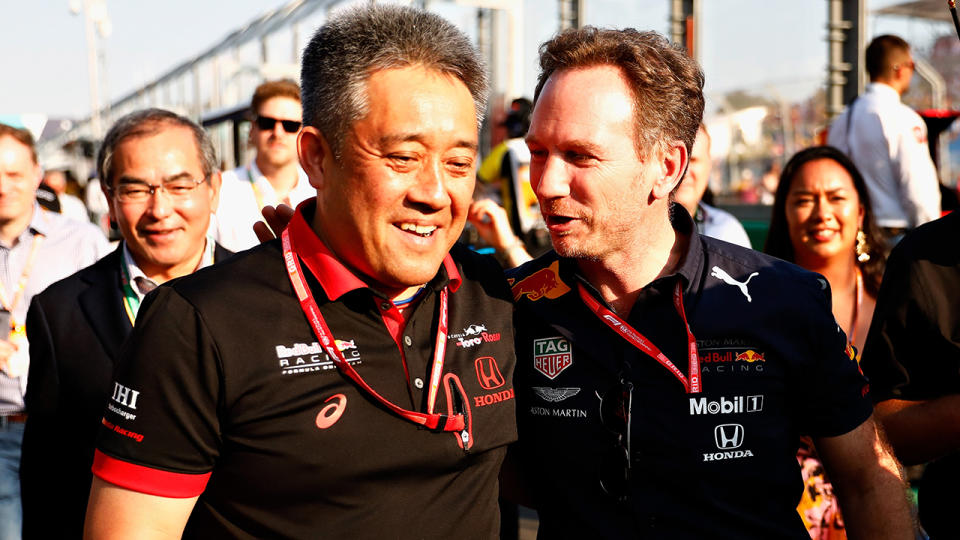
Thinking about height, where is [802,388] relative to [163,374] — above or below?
below

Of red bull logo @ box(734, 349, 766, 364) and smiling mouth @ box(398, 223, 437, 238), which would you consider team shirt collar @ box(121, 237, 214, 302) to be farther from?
red bull logo @ box(734, 349, 766, 364)

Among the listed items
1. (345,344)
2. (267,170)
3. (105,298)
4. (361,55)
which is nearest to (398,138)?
(361,55)

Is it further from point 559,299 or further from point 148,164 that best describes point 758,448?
point 148,164

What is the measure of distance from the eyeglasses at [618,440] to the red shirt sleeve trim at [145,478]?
3.42 ft

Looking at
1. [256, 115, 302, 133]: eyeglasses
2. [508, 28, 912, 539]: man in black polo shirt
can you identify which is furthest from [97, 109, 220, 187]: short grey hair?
[256, 115, 302, 133]: eyeglasses

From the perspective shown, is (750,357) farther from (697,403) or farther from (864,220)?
(864,220)

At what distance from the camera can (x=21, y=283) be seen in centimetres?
459

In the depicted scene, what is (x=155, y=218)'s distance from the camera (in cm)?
349

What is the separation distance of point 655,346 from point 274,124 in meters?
4.02

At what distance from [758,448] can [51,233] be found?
3814 millimetres

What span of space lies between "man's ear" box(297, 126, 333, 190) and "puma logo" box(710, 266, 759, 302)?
3.64 ft

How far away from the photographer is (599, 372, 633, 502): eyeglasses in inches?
97.3

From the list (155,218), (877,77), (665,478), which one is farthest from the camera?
(877,77)

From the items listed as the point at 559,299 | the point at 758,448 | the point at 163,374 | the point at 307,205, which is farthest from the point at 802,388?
the point at 163,374
